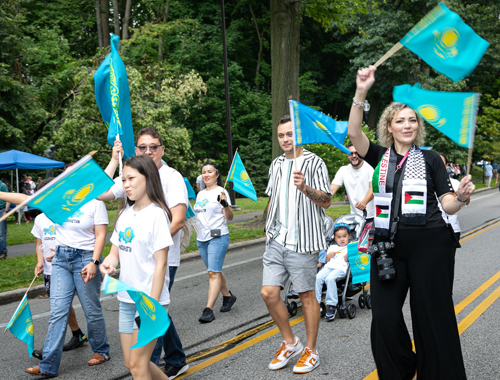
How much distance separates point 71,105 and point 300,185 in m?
20.7

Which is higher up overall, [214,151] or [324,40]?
[324,40]

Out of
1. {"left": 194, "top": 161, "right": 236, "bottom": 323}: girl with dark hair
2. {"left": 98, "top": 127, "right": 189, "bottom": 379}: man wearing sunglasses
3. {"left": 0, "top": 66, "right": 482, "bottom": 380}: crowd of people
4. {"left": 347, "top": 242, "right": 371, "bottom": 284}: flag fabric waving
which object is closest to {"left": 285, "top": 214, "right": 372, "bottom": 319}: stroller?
{"left": 347, "top": 242, "right": 371, "bottom": 284}: flag fabric waving

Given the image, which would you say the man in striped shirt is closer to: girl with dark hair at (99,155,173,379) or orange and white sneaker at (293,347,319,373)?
orange and white sneaker at (293,347,319,373)

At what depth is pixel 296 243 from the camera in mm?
4488

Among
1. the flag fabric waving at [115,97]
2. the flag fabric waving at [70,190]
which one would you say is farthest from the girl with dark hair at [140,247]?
the flag fabric waving at [115,97]

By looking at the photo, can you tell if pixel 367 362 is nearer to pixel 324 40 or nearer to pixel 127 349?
pixel 127 349

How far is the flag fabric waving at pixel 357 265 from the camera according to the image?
19.0 ft

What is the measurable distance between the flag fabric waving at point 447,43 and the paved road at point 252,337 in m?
2.54

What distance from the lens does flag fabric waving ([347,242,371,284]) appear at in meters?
5.79

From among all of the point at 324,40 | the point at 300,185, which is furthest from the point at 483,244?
the point at 324,40

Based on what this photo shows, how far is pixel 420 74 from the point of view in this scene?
31.8m

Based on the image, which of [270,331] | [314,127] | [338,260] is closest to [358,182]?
[338,260]

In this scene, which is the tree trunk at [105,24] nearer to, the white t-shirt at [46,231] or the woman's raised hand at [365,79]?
the white t-shirt at [46,231]

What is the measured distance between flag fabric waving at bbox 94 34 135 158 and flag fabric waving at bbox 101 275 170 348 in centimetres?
212
